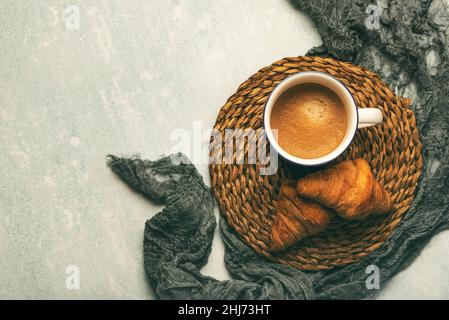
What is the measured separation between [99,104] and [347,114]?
32 centimetres

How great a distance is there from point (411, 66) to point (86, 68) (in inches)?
16.1

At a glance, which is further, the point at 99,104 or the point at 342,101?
the point at 99,104

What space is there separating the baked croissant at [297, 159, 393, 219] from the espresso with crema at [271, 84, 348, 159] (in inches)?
1.0

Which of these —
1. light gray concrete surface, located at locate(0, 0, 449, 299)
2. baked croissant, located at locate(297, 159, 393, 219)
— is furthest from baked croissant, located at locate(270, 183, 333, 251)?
light gray concrete surface, located at locate(0, 0, 449, 299)

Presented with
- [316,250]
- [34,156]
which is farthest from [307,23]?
[34,156]

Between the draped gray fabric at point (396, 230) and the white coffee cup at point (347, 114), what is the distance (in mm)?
96

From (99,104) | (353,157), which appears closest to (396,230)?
(353,157)

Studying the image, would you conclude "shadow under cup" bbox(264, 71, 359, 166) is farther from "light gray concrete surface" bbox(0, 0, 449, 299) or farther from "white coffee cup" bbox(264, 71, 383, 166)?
"light gray concrete surface" bbox(0, 0, 449, 299)

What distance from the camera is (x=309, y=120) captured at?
2.40ft

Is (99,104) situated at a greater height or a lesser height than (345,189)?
greater

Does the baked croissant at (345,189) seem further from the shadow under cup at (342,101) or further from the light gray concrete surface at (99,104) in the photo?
the light gray concrete surface at (99,104)

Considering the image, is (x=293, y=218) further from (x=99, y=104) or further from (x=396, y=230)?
(x=99, y=104)

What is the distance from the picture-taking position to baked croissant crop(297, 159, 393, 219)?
72cm

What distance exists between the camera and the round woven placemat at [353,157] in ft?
2.52
